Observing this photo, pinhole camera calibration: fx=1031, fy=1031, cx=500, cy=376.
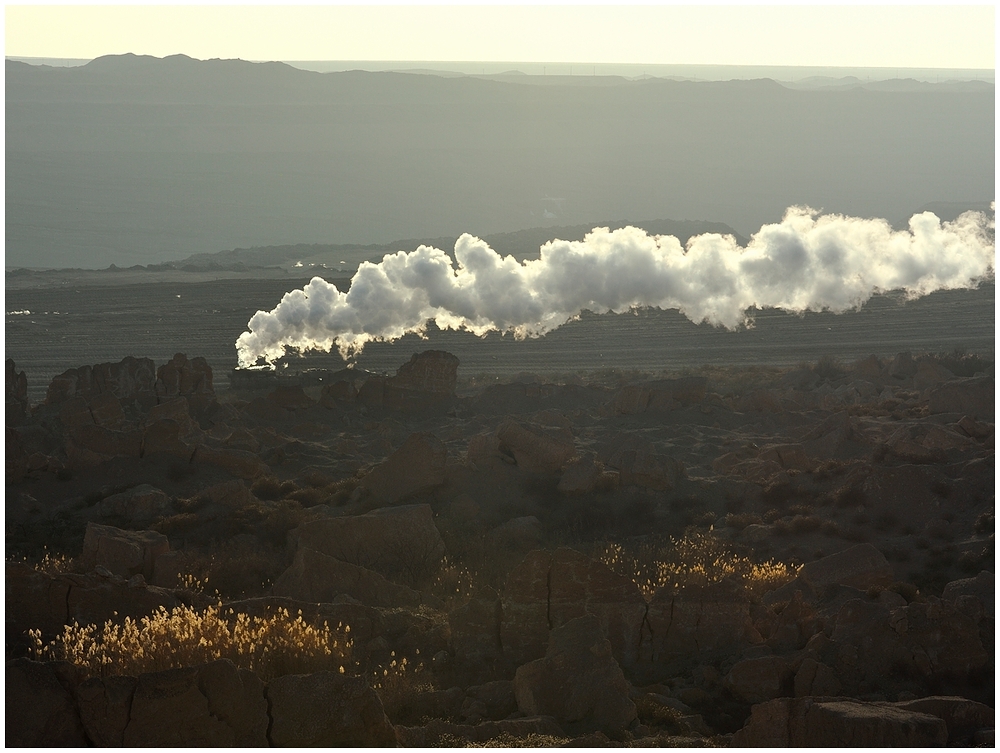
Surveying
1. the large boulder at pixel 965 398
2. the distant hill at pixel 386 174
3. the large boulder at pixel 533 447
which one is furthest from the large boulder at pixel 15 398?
the distant hill at pixel 386 174

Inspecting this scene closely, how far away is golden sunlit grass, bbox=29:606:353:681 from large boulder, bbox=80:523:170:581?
4867mm

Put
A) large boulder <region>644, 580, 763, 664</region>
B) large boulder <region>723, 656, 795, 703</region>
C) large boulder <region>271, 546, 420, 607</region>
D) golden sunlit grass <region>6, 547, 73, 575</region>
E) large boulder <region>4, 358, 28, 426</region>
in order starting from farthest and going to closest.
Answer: large boulder <region>4, 358, 28, 426</region> < golden sunlit grass <region>6, 547, 73, 575</region> < large boulder <region>271, 546, 420, 607</region> < large boulder <region>644, 580, 763, 664</region> < large boulder <region>723, 656, 795, 703</region>

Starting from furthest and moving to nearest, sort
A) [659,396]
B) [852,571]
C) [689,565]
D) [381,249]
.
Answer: [381,249]
[659,396]
[689,565]
[852,571]

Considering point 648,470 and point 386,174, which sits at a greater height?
point 386,174

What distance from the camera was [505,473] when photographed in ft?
79.5

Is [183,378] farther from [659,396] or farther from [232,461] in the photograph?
[659,396]

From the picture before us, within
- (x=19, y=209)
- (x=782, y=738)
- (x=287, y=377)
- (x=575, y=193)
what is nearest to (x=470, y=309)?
(x=287, y=377)

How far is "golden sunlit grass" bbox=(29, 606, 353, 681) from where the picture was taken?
34.8ft

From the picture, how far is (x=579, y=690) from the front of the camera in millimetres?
11352

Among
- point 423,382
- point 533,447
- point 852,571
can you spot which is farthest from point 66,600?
point 423,382

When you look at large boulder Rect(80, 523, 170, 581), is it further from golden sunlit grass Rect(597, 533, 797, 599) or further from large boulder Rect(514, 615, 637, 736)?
large boulder Rect(514, 615, 637, 736)

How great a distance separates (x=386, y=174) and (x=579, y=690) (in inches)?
6125

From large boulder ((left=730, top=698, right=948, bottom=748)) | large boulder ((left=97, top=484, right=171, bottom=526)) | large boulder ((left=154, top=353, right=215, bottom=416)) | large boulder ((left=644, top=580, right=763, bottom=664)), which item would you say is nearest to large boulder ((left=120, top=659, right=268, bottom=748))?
large boulder ((left=730, top=698, right=948, bottom=748))

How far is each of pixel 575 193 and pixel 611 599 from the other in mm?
150314
